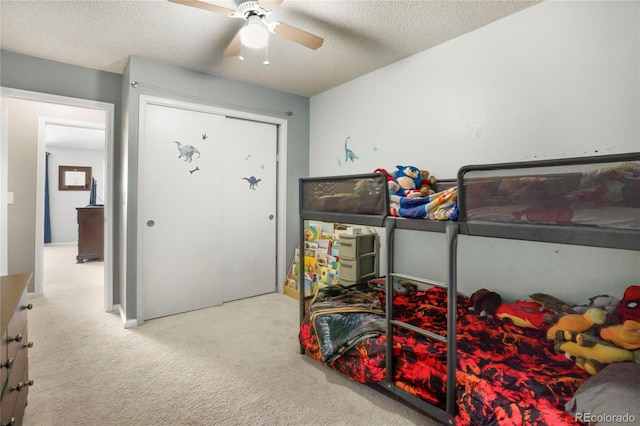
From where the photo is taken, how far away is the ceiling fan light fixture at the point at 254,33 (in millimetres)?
1901

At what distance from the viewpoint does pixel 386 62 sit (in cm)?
A: 304

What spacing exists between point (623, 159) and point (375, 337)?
4.72ft

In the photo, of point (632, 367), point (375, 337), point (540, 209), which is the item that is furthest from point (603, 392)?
point (375, 337)

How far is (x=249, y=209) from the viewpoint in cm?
372

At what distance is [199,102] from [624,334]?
359cm

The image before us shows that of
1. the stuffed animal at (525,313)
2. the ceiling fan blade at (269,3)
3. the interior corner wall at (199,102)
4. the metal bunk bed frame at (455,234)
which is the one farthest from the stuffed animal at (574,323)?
the interior corner wall at (199,102)

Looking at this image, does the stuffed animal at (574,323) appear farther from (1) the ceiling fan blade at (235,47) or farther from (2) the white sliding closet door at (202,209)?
(2) the white sliding closet door at (202,209)

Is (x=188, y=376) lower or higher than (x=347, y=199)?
lower

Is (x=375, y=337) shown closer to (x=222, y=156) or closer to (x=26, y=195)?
(x=222, y=156)

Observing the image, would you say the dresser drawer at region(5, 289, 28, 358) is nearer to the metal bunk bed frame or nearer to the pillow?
the metal bunk bed frame

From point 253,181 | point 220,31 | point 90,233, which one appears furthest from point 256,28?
point 90,233

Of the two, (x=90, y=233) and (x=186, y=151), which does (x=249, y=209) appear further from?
(x=90, y=233)

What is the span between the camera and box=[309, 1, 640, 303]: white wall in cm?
187

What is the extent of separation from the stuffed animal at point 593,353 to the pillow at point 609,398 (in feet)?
0.34
